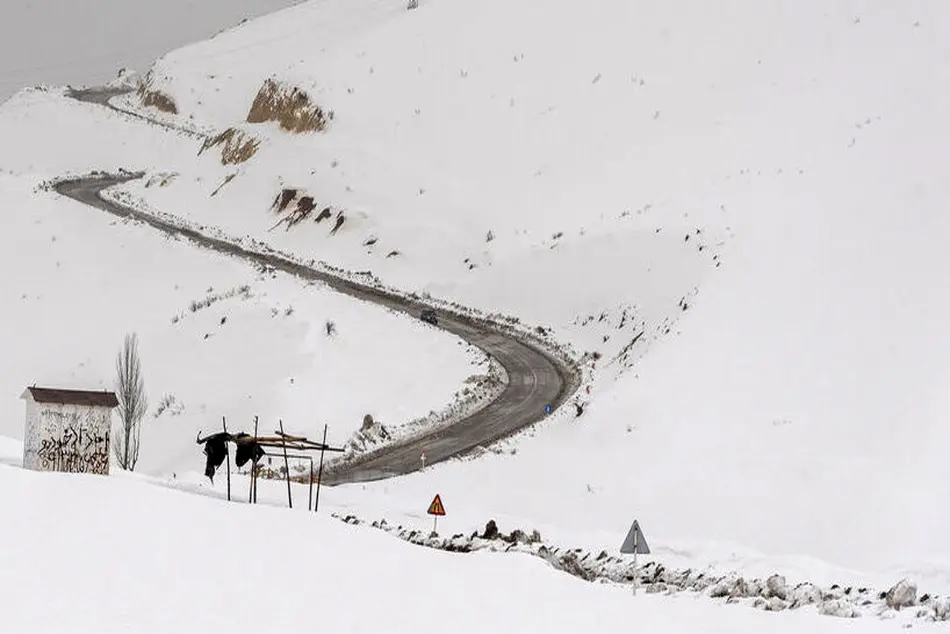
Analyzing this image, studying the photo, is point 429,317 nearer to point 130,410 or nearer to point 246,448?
point 130,410

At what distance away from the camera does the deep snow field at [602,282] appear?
89.5ft

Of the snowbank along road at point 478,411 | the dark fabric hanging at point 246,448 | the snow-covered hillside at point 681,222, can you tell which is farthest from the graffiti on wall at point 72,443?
the snow-covered hillside at point 681,222

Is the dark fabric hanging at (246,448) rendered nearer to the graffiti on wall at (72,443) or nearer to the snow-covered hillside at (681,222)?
the graffiti on wall at (72,443)

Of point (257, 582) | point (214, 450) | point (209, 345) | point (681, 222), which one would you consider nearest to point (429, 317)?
point (209, 345)

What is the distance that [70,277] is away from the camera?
68.1 m

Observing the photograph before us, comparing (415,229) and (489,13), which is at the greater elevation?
(489,13)

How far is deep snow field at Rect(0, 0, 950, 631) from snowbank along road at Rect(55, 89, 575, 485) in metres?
1.49

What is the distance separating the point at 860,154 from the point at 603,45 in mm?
28735

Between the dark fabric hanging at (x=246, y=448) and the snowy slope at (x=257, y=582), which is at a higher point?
the dark fabric hanging at (x=246, y=448)

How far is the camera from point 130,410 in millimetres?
40906

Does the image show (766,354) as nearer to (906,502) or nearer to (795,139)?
(906,502)

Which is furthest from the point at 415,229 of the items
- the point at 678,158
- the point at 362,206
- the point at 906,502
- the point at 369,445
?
the point at 906,502

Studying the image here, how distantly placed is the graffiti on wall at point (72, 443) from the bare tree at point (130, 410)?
10999 mm

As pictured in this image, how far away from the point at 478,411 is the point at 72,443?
18.4 meters
